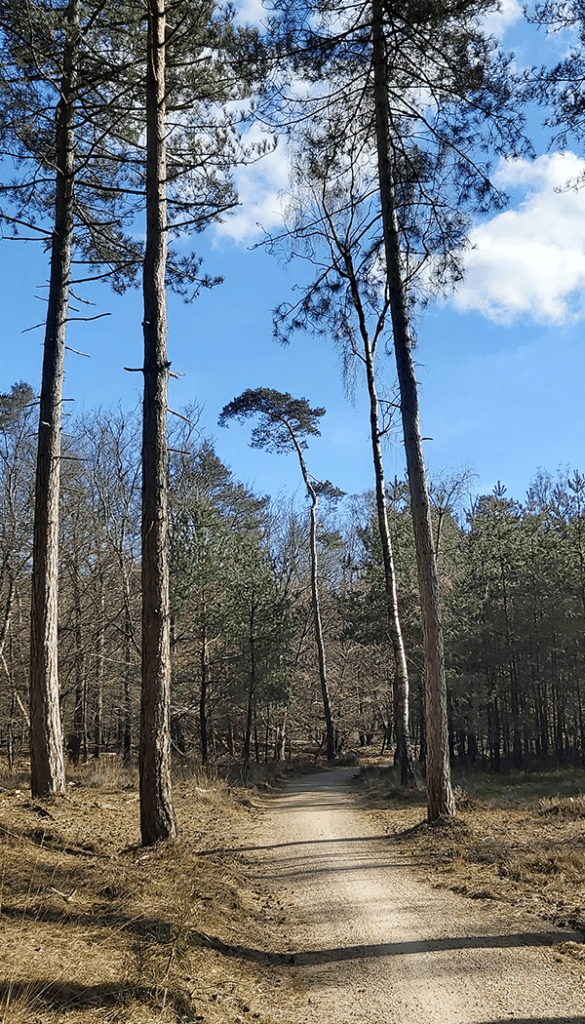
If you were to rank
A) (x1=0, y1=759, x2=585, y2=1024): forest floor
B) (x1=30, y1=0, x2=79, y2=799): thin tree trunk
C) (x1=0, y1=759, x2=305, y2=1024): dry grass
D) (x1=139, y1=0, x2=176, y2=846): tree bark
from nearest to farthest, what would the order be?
(x1=0, y1=759, x2=305, y2=1024): dry grass, (x1=0, y1=759, x2=585, y2=1024): forest floor, (x1=139, y1=0, x2=176, y2=846): tree bark, (x1=30, y1=0, x2=79, y2=799): thin tree trunk

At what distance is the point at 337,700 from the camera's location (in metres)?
35.8

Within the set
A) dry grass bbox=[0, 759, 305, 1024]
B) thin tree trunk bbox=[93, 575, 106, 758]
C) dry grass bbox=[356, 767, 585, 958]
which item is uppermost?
thin tree trunk bbox=[93, 575, 106, 758]

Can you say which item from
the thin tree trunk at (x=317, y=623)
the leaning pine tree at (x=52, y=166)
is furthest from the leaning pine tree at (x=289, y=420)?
the leaning pine tree at (x=52, y=166)

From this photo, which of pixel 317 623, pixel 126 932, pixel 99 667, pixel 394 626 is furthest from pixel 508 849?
pixel 317 623

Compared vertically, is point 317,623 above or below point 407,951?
above

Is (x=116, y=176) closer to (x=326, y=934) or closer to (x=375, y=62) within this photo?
(x=375, y=62)

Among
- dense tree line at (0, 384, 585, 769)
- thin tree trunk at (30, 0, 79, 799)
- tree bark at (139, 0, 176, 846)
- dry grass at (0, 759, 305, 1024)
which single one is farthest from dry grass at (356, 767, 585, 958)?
dense tree line at (0, 384, 585, 769)

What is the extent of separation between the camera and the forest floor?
4.00 metres

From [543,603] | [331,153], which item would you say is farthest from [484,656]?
[331,153]

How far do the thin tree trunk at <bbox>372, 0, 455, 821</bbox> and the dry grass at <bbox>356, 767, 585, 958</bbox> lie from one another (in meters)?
0.72

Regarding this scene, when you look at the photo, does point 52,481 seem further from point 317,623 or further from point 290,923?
point 317,623

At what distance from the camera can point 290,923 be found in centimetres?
597

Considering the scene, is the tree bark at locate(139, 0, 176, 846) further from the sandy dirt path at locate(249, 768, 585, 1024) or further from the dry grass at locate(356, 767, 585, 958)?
the dry grass at locate(356, 767, 585, 958)

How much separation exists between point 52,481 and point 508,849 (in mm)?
8233
